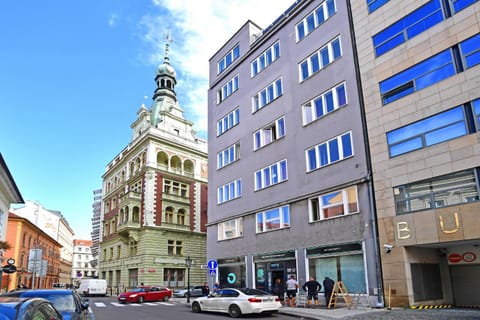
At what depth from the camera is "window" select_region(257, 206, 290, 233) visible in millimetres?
23644

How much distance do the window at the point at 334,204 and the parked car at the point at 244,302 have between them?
5.36m

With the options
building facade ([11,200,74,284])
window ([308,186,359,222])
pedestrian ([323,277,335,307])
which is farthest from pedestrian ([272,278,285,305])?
building facade ([11,200,74,284])

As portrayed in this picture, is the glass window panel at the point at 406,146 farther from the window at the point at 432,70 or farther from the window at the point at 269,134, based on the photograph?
the window at the point at 269,134

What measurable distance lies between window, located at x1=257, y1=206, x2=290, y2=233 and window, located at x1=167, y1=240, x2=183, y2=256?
2431cm

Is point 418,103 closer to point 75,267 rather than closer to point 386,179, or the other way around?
point 386,179

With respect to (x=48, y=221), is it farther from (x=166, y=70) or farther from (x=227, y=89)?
(x=227, y=89)

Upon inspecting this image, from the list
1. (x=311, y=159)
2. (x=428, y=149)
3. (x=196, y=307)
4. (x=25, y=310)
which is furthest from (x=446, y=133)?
(x=25, y=310)

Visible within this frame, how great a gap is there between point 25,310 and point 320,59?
2162 cm

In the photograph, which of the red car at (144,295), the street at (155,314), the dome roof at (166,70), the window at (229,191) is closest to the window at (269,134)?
the window at (229,191)

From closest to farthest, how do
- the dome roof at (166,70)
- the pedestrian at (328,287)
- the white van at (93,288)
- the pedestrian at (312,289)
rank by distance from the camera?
the pedestrian at (328,287) < the pedestrian at (312,289) < the white van at (93,288) < the dome roof at (166,70)

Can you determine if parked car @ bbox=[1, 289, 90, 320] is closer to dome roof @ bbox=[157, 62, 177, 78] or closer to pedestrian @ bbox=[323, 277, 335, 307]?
pedestrian @ bbox=[323, 277, 335, 307]

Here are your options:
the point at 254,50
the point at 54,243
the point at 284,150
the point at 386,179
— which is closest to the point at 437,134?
the point at 386,179

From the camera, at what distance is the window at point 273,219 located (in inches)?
931

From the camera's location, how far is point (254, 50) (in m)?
29.5
